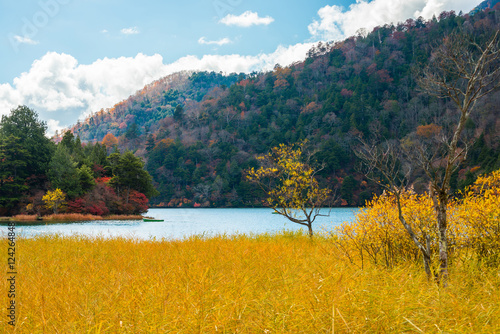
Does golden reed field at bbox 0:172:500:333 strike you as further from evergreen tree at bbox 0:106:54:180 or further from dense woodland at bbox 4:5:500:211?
dense woodland at bbox 4:5:500:211

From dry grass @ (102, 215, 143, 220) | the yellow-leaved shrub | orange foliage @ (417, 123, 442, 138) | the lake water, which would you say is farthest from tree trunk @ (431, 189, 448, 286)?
orange foliage @ (417, 123, 442, 138)

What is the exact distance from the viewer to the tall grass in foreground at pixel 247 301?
3344 mm

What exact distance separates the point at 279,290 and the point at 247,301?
0.71 m

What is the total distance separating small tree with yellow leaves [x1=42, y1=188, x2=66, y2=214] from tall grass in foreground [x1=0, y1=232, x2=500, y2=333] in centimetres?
3776

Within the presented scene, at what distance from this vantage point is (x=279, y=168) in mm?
14117

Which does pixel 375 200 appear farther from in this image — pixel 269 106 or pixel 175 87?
pixel 175 87

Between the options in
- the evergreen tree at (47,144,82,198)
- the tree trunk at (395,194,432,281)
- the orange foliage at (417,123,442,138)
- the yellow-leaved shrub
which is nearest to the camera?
the tree trunk at (395,194,432,281)

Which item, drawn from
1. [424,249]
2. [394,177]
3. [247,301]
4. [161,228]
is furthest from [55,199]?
[424,249]

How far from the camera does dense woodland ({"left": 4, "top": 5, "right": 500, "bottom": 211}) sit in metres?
72.2

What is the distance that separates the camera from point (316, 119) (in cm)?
8775

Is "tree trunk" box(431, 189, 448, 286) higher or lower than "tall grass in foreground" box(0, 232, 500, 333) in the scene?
higher

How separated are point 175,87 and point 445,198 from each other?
184866 mm

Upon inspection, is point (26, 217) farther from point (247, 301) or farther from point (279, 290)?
point (247, 301)

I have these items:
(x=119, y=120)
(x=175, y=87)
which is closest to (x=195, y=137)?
(x=119, y=120)
